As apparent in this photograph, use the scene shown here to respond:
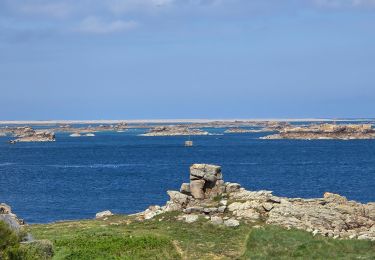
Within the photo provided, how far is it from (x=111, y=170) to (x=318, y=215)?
9413cm

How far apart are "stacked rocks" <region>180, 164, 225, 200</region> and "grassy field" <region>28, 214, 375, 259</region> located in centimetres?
803

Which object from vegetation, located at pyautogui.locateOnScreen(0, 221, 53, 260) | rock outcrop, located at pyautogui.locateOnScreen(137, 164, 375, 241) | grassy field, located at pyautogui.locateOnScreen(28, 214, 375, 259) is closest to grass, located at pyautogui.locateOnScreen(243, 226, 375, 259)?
grassy field, located at pyautogui.locateOnScreen(28, 214, 375, 259)

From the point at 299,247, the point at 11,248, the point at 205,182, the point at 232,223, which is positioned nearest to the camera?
the point at 11,248

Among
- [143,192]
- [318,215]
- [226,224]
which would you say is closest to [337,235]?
[318,215]

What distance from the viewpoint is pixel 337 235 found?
42.8m

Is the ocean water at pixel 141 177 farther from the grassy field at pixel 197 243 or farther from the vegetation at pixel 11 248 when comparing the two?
the vegetation at pixel 11 248

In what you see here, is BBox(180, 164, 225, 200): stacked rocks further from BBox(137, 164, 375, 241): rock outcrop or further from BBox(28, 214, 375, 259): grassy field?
BBox(28, 214, 375, 259): grassy field

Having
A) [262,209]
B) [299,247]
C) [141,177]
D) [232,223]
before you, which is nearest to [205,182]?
[262,209]

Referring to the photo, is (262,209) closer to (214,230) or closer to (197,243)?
(214,230)

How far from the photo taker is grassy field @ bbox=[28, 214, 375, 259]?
37.3m

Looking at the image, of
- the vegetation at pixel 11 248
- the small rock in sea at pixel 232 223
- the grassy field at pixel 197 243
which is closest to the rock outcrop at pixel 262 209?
the small rock in sea at pixel 232 223

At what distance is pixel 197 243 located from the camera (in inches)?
1570

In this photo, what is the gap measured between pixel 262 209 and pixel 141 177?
7277cm

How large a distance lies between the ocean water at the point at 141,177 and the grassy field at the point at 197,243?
98.8ft
